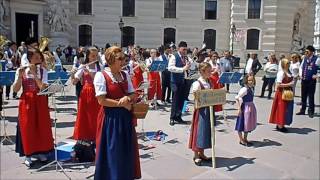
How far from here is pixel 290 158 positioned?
691cm

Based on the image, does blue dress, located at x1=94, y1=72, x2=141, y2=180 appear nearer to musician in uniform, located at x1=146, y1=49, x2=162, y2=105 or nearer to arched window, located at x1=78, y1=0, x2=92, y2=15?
musician in uniform, located at x1=146, y1=49, x2=162, y2=105

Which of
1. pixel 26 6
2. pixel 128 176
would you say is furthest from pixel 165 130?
pixel 26 6

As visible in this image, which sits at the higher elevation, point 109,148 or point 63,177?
point 109,148

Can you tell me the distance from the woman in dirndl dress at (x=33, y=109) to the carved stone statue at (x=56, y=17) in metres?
29.9

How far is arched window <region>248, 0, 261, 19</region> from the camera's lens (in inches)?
1558

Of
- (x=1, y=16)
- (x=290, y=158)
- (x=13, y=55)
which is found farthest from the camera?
(x=1, y=16)

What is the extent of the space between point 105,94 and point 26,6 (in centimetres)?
3160

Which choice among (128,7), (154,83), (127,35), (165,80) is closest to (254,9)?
(128,7)

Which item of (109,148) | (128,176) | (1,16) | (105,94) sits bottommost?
(128,176)

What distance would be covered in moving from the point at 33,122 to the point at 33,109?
0.19m

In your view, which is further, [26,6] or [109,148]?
[26,6]

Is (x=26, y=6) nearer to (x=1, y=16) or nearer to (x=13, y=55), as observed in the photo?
(x=1, y=16)

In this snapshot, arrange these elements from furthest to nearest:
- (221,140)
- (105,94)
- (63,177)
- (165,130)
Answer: (165,130) < (221,140) < (63,177) < (105,94)

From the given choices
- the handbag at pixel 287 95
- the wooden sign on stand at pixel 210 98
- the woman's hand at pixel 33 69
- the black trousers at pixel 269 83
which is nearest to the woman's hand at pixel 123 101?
the wooden sign on stand at pixel 210 98
